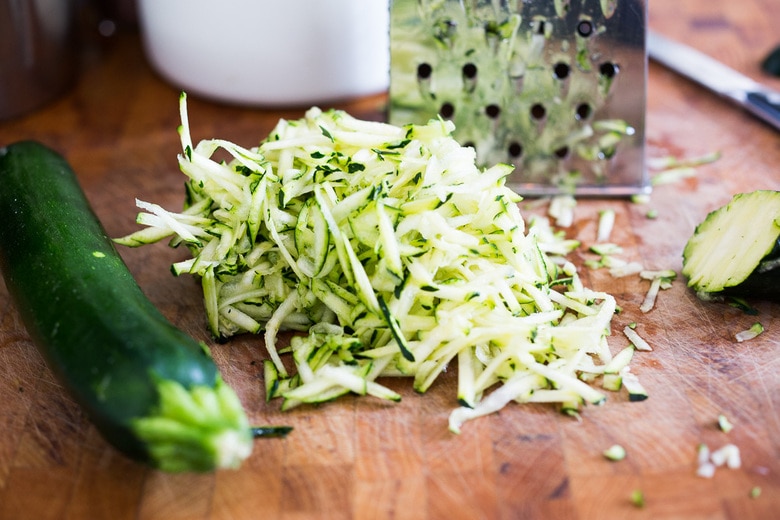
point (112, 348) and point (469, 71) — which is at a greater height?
point (469, 71)

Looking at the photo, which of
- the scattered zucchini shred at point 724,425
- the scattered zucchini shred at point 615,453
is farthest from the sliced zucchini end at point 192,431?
the scattered zucchini shred at point 724,425

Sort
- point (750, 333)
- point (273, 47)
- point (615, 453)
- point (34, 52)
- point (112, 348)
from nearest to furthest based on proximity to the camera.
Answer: point (112, 348), point (615, 453), point (750, 333), point (273, 47), point (34, 52)

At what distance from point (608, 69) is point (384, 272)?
1.01 m

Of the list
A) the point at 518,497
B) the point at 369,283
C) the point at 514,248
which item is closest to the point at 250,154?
the point at 369,283

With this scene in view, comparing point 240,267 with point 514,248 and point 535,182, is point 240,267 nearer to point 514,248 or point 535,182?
point 514,248

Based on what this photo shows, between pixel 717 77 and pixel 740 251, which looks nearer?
pixel 740 251

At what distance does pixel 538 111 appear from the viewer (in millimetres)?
2578

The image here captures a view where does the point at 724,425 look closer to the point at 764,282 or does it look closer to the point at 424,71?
the point at 764,282

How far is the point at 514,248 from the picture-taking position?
6.57 feet

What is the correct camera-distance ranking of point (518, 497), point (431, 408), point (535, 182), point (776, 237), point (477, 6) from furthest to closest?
1. point (535, 182)
2. point (477, 6)
3. point (776, 237)
4. point (431, 408)
5. point (518, 497)

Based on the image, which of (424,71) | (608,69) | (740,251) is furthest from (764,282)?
(424,71)

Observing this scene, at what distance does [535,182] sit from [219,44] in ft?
3.38

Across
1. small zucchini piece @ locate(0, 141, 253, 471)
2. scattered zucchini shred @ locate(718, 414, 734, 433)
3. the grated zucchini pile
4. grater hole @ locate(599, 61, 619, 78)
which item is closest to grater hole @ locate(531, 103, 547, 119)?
grater hole @ locate(599, 61, 619, 78)

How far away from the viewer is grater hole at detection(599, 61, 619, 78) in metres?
2.46
